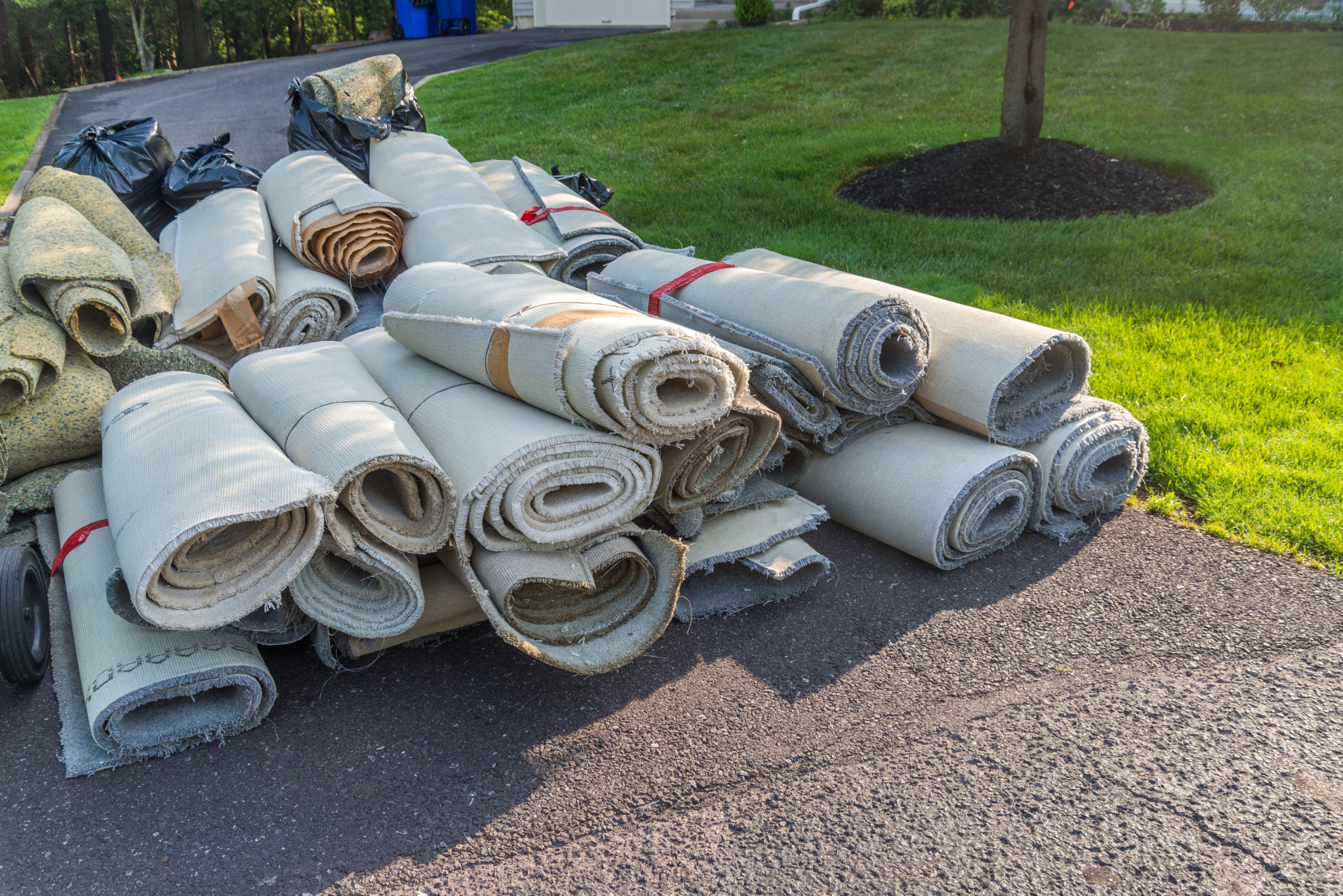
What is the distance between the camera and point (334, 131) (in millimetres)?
6887

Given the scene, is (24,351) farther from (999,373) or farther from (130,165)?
(999,373)

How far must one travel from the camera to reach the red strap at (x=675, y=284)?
178 inches

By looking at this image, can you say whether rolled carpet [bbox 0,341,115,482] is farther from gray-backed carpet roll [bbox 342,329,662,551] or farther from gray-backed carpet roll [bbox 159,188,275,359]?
gray-backed carpet roll [bbox 342,329,662,551]

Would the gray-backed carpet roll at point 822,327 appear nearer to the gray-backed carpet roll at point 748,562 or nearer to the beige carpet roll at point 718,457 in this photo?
the beige carpet roll at point 718,457

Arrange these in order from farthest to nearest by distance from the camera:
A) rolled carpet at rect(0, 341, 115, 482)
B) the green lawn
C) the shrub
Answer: the shrub → the green lawn → rolled carpet at rect(0, 341, 115, 482)

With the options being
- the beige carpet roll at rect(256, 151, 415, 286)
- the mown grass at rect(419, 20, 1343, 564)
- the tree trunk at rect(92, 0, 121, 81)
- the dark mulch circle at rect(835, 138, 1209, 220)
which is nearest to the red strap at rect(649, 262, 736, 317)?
the beige carpet roll at rect(256, 151, 415, 286)

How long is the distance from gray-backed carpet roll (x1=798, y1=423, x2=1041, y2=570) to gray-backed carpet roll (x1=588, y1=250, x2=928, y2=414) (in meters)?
0.24

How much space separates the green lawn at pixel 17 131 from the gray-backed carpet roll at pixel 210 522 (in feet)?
26.7

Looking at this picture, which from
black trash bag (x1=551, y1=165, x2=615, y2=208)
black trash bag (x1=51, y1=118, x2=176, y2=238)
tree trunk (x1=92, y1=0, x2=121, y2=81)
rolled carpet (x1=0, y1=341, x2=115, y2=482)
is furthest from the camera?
tree trunk (x1=92, y1=0, x2=121, y2=81)

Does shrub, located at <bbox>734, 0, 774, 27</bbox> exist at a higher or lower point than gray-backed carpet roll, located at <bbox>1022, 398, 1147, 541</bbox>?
higher

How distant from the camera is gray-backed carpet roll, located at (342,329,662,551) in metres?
2.92

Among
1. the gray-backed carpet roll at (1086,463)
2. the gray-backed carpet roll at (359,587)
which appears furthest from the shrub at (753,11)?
the gray-backed carpet roll at (359,587)

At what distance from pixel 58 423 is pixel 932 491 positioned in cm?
378

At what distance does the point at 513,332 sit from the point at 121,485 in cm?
138
